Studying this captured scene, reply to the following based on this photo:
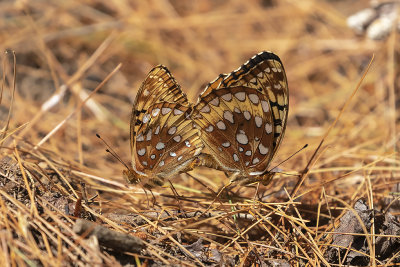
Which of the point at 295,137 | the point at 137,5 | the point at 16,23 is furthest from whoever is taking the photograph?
the point at 137,5

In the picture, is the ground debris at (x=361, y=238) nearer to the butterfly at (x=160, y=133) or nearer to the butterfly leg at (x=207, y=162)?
the butterfly leg at (x=207, y=162)

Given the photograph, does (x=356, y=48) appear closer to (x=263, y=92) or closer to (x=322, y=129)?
(x=322, y=129)

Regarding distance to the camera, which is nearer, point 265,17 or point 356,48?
point 356,48

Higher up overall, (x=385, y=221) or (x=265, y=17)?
(x=265, y=17)

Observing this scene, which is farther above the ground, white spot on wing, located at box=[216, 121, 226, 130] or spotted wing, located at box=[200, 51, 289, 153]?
spotted wing, located at box=[200, 51, 289, 153]

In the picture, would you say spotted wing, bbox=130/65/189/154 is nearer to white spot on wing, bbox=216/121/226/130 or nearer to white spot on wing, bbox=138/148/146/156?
white spot on wing, bbox=138/148/146/156

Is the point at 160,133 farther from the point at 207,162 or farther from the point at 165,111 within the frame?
the point at 207,162

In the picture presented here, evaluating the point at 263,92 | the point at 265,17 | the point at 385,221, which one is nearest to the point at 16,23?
the point at 265,17

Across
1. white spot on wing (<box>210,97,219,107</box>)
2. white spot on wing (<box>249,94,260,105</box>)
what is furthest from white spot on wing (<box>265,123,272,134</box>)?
white spot on wing (<box>210,97,219,107</box>)
